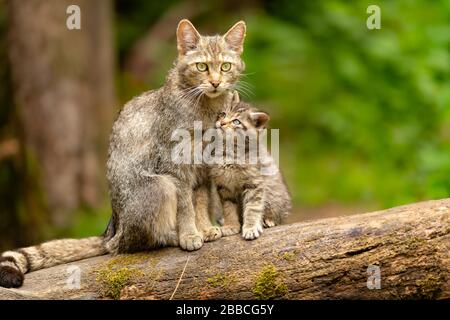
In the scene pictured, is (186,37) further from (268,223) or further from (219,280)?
(219,280)

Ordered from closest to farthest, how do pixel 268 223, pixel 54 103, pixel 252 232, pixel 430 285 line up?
pixel 430 285 → pixel 252 232 → pixel 268 223 → pixel 54 103

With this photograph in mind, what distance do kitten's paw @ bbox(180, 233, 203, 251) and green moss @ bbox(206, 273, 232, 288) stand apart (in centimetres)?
39

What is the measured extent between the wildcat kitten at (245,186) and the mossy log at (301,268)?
244 millimetres

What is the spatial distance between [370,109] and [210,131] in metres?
7.31

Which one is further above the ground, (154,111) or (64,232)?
(154,111)

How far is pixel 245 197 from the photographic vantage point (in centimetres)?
638

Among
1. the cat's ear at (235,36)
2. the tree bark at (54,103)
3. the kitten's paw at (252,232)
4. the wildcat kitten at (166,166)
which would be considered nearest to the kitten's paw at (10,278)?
the wildcat kitten at (166,166)

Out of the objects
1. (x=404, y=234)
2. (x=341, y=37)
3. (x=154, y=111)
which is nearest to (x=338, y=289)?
(x=404, y=234)

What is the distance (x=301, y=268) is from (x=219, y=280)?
0.67m

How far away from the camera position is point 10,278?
596 centimetres

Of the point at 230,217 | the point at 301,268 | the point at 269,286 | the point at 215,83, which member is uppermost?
the point at 215,83

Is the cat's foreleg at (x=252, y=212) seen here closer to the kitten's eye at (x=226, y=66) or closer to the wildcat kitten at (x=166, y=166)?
the wildcat kitten at (x=166, y=166)

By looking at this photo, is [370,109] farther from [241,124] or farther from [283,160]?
[241,124]

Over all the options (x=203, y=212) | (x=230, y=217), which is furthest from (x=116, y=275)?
(x=230, y=217)
